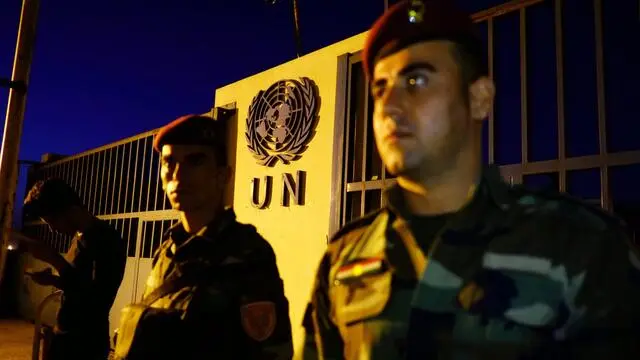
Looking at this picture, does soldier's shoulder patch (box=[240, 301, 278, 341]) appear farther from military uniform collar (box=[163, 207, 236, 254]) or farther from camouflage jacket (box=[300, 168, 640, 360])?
camouflage jacket (box=[300, 168, 640, 360])

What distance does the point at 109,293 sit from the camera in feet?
8.30

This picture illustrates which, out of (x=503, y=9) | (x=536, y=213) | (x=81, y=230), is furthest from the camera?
(x=503, y=9)

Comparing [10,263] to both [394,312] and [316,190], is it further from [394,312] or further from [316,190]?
[394,312]

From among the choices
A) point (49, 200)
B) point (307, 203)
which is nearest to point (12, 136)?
point (49, 200)

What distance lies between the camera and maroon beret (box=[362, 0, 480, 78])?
3.59ft

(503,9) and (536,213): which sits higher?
(503,9)

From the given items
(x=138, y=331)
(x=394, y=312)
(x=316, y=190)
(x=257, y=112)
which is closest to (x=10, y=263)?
(x=257, y=112)

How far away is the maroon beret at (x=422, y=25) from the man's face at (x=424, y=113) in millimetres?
20

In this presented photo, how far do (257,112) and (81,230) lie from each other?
2.68m

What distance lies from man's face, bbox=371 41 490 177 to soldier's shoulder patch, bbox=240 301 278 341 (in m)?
0.75

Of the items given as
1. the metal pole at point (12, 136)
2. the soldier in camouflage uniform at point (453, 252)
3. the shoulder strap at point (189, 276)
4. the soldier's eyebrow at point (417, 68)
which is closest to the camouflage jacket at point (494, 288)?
the soldier in camouflage uniform at point (453, 252)

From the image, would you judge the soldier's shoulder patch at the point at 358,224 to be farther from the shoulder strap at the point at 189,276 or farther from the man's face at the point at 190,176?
the man's face at the point at 190,176

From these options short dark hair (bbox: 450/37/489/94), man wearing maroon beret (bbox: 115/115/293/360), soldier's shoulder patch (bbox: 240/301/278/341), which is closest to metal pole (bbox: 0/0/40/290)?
man wearing maroon beret (bbox: 115/115/293/360)

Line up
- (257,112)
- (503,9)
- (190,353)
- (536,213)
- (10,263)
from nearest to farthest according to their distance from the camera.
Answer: (536,213), (190,353), (503,9), (257,112), (10,263)
